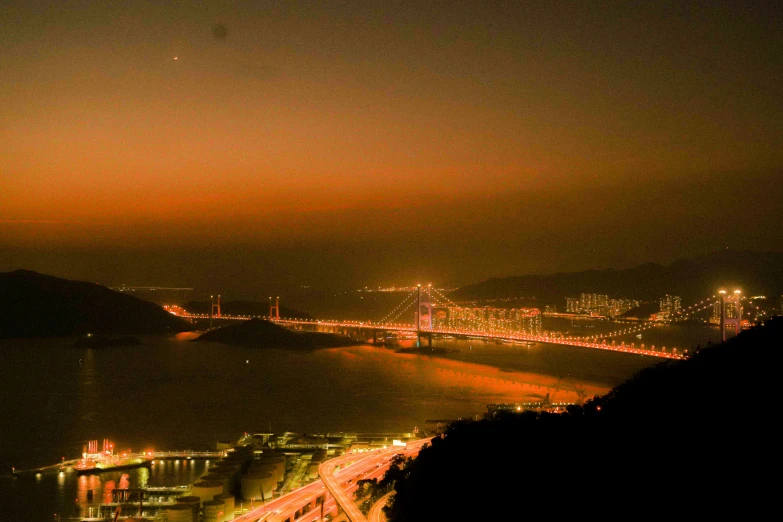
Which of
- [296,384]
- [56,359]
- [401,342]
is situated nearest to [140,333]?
[56,359]

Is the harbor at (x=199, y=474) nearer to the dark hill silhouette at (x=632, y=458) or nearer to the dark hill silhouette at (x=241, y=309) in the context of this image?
the dark hill silhouette at (x=632, y=458)

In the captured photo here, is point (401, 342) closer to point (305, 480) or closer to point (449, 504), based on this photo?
point (305, 480)

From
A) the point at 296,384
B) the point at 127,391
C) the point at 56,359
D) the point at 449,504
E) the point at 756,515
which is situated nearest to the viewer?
the point at 756,515

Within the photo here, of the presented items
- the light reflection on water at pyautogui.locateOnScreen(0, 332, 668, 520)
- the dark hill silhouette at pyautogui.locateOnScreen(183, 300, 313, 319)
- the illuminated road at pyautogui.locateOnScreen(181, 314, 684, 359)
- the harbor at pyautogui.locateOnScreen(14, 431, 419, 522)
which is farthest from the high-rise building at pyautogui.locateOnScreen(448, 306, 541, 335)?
the harbor at pyautogui.locateOnScreen(14, 431, 419, 522)

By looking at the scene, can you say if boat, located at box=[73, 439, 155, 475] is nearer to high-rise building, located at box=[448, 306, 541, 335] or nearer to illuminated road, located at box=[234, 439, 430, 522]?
illuminated road, located at box=[234, 439, 430, 522]

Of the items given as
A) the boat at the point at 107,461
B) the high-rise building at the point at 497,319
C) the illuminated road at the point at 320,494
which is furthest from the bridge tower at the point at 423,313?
the illuminated road at the point at 320,494
